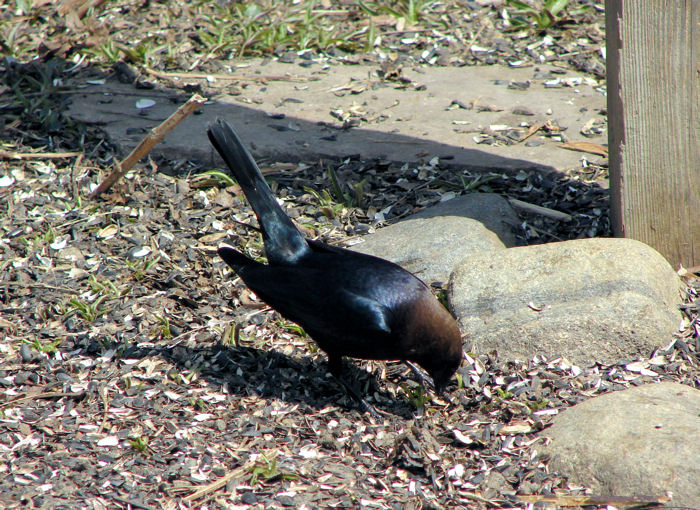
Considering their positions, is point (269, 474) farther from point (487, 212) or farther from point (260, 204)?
point (487, 212)

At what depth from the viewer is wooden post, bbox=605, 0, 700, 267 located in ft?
11.5

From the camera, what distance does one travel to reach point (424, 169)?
16.3 feet

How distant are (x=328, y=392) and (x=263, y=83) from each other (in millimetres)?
3276

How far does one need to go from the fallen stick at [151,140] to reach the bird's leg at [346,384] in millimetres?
1479

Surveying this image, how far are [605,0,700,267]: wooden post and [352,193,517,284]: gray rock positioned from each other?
2.20 feet

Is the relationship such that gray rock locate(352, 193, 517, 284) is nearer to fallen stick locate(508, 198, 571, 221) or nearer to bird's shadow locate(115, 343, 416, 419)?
fallen stick locate(508, 198, 571, 221)

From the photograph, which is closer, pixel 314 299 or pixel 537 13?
pixel 314 299

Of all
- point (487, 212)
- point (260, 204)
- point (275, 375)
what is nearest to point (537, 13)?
point (487, 212)

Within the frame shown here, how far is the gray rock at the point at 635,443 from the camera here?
2.66 meters

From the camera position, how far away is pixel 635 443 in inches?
110

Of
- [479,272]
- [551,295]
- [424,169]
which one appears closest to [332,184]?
[424,169]

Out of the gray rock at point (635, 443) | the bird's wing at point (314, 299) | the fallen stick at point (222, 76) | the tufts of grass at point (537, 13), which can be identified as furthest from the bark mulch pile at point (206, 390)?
the tufts of grass at point (537, 13)

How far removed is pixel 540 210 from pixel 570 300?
106cm

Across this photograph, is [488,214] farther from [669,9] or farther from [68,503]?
[68,503]
